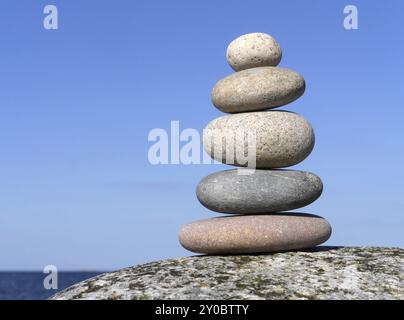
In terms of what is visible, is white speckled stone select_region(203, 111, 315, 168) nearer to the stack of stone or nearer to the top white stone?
the stack of stone

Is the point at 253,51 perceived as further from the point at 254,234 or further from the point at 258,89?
the point at 254,234

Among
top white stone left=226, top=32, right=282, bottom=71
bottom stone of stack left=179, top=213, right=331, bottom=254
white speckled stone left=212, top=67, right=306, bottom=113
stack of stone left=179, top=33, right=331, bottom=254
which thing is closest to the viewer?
bottom stone of stack left=179, top=213, right=331, bottom=254

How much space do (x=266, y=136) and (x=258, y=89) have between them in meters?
1.14

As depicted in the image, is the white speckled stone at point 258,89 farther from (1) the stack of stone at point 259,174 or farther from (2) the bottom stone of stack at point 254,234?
(2) the bottom stone of stack at point 254,234

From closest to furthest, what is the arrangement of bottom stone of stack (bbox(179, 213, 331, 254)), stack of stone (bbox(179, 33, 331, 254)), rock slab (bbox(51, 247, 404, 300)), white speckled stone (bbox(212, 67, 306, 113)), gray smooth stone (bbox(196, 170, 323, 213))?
rock slab (bbox(51, 247, 404, 300)), bottom stone of stack (bbox(179, 213, 331, 254)), stack of stone (bbox(179, 33, 331, 254)), gray smooth stone (bbox(196, 170, 323, 213)), white speckled stone (bbox(212, 67, 306, 113))

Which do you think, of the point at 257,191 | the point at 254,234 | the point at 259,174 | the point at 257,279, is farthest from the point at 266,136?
the point at 257,279

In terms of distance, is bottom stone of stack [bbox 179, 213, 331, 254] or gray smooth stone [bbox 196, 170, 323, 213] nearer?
bottom stone of stack [bbox 179, 213, 331, 254]

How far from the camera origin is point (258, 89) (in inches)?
547

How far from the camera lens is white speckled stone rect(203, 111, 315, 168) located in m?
13.7

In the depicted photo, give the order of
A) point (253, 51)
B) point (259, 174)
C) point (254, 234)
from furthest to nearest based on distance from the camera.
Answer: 1. point (253, 51)
2. point (259, 174)
3. point (254, 234)

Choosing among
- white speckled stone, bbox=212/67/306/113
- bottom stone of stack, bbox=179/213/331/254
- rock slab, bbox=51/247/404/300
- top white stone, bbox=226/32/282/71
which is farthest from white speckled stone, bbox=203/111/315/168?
rock slab, bbox=51/247/404/300

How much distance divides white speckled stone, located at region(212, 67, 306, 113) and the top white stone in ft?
1.15
